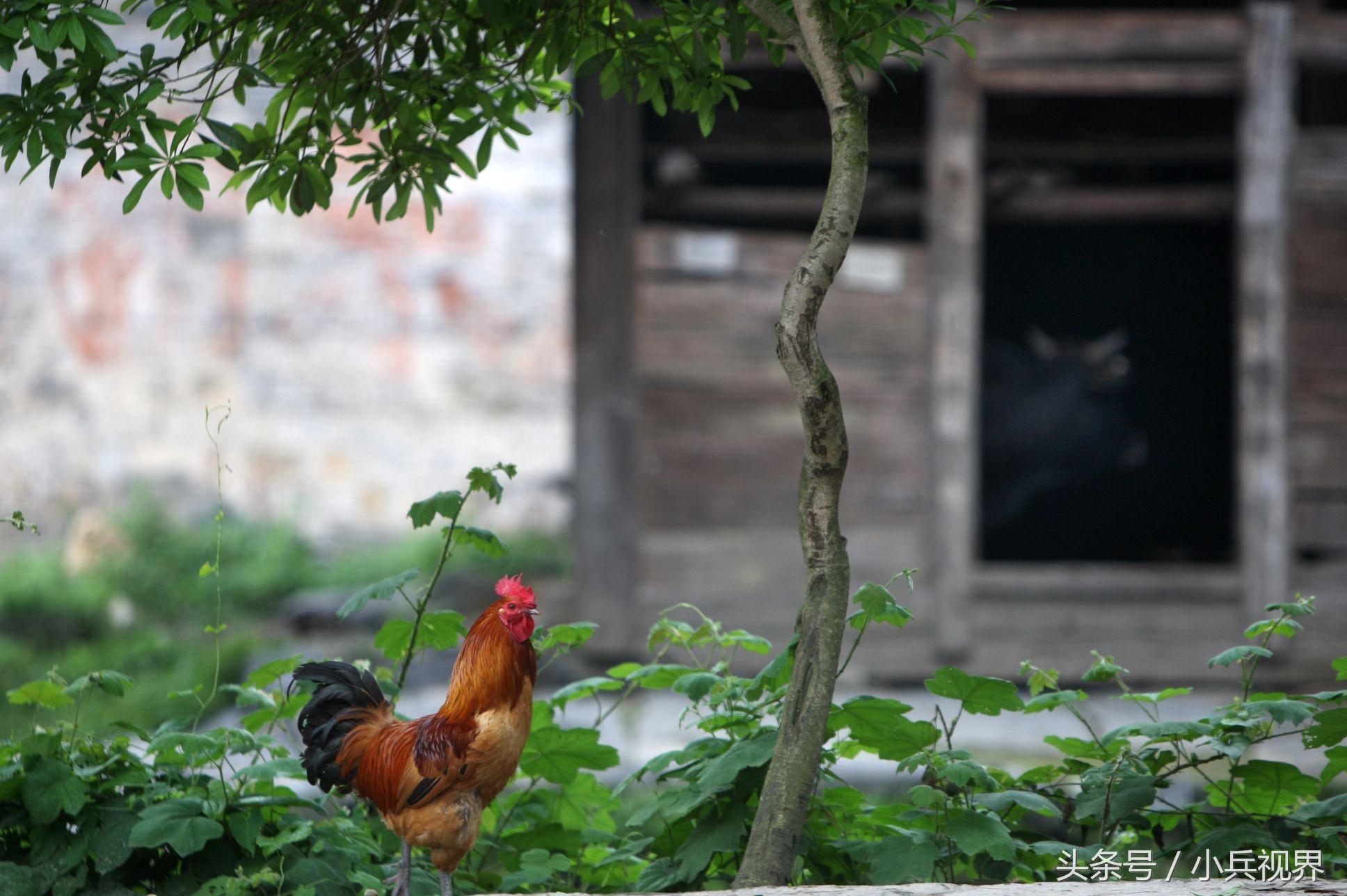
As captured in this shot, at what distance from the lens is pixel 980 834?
2.23 meters

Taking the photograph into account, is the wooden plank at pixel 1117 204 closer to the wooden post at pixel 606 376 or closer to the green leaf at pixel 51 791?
the wooden post at pixel 606 376

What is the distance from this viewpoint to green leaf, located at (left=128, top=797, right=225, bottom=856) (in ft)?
7.05

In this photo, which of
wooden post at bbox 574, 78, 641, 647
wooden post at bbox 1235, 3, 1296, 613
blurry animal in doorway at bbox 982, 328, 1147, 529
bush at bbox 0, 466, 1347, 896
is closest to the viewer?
bush at bbox 0, 466, 1347, 896

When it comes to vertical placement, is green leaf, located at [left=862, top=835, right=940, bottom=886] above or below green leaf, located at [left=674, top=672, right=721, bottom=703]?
below

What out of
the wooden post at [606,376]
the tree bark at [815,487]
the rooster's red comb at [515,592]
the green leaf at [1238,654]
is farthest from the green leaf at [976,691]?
the wooden post at [606,376]

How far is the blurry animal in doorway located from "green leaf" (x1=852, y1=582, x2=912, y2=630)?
5.26 m

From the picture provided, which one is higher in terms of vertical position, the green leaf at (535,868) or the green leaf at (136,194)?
the green leaf at (136,194)

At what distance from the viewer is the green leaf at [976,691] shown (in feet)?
7.58

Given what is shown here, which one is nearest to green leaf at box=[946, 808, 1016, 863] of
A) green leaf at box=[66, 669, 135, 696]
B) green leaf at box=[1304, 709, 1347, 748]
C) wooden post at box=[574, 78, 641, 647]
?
green leaf at box=[1304, 709, 1347, 748]

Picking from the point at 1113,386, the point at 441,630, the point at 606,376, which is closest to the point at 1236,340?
the point at 1113,386

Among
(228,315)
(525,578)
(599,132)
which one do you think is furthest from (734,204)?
(228,315)

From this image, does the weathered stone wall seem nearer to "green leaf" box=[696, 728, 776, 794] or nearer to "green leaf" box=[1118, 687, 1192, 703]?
"green leaf" box=[696, 728, 776, 794]

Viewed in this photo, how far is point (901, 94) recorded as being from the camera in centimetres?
659

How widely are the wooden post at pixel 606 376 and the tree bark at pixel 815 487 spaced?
4.00 metres
